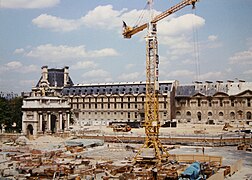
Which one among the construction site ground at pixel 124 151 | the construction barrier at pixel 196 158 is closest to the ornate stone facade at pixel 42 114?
the construction site ground at pixel 124 151

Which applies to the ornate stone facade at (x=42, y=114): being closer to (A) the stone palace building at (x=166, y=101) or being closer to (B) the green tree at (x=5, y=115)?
(B) the green tree at (x=5, y=115)

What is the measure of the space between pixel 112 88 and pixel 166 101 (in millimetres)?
17159

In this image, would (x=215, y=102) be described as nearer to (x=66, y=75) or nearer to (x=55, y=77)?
(x=66, y=75)

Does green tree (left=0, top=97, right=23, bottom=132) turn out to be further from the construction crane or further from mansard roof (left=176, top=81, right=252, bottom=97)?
mansard roof (left=176, top=81, right=252, bottom=97)

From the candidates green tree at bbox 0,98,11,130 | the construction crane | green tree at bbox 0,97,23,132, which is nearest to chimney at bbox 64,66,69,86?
green tree at bbox 0,97,23,132

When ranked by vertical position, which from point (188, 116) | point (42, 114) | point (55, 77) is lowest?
point (188, 116)

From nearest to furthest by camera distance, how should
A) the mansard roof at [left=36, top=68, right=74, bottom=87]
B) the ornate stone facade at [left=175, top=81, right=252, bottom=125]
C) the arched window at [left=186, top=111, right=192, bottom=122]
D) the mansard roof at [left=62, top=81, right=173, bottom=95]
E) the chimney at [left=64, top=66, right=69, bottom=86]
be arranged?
the ornate stone facade at [left=175, top=81, right=252, bottom=125]
the mansard roof at [left=62, top=81, right=173, bottom=95]
the arched window at [left=186, top=111, right=192, bottom=122]
the mansard roof at [left=36, top=68, right=74, bottom=87]
the chimney at [left=64, top=66, right=69, bottom=86]

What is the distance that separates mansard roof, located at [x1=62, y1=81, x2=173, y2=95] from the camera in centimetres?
10158

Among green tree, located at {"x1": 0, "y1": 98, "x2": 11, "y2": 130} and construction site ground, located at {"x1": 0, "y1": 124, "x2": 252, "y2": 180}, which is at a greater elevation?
green tree, located at {"x1": 0, "y1": 98, "x2": 11, "y2": 130}

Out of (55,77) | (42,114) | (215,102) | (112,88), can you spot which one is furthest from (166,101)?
(42,114)

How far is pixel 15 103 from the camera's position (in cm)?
8312

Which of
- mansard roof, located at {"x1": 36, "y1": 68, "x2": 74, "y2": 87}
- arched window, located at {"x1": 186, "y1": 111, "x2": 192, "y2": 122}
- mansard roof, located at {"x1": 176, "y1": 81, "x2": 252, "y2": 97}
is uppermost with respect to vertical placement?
mansard roof, located at {"x1": 36, "y1": 68, "x2": 74, "y2": 87}

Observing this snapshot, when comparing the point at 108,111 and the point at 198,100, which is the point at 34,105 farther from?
the point at 198,100

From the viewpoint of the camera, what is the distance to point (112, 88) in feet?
352
